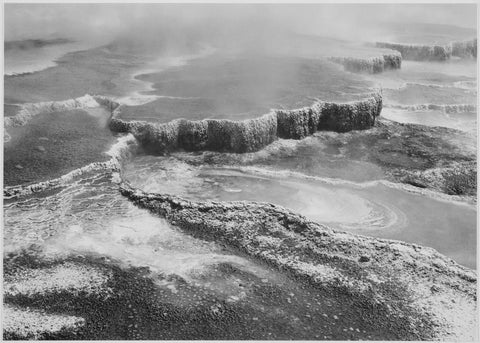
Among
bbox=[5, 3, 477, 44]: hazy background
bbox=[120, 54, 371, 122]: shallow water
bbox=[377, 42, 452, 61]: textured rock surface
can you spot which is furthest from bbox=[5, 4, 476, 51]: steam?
bbox=[120, 54, 371, 122]: shallow water

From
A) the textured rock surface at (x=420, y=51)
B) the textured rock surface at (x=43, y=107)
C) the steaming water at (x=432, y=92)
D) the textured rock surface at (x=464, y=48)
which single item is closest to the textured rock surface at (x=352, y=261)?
the textured rock surface at (x=43, y=107)

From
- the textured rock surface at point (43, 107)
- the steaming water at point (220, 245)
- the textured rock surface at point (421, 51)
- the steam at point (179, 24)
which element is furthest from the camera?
the textured rock surface at point (421, 51)

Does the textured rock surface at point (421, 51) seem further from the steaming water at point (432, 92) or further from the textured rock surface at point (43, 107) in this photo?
the textured rock surface at point (43, 107)

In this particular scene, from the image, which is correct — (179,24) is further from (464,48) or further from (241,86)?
(464,48)

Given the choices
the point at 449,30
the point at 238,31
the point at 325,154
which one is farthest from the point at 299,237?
the point at 449,30

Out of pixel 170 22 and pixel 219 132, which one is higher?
pixel 170 22

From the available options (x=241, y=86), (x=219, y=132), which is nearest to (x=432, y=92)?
(x=241, y=86)

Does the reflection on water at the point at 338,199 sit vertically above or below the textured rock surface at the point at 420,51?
below
